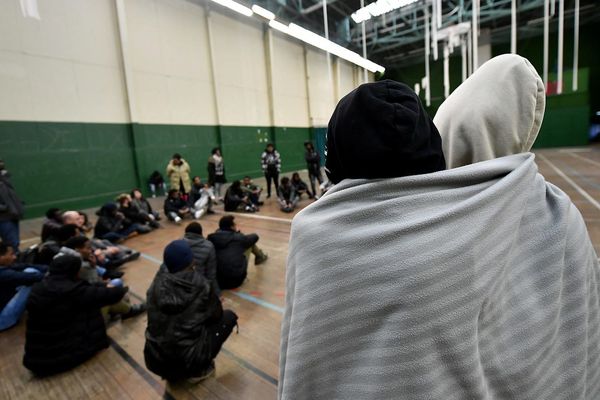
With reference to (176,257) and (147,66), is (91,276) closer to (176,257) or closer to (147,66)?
(176,257)

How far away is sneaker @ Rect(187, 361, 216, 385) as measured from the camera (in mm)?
2033

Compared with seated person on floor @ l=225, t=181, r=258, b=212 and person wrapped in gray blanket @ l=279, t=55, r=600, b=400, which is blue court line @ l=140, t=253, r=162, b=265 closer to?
seated person on floor @ l=225, t=181, r=258, b=212

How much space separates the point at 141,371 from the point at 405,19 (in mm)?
15547

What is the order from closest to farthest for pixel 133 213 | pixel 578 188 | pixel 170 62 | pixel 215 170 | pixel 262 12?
pixel 133 213 < pixel 578 188 < pixel 262 12 < pixel 215 170 < pixel 170 62

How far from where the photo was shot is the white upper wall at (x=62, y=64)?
6270mm

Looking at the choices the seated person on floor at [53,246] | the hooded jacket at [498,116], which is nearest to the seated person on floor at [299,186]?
the seated person on floor at [53,246]

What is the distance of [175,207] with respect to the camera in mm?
6953

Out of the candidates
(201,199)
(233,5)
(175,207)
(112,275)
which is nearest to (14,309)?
(112,275)

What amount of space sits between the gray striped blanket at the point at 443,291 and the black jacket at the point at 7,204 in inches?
211

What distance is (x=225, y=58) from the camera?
10.9 metres

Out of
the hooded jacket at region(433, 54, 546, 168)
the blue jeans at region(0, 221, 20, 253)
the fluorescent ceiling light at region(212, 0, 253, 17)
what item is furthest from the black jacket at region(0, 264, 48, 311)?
the fluorescent ceiling light at region(212, 0, 253, 17)

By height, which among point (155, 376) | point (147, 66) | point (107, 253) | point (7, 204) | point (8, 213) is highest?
point (147, 66)

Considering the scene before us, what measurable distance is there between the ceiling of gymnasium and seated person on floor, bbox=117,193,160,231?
790cm

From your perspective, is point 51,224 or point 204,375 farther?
point 51,224
